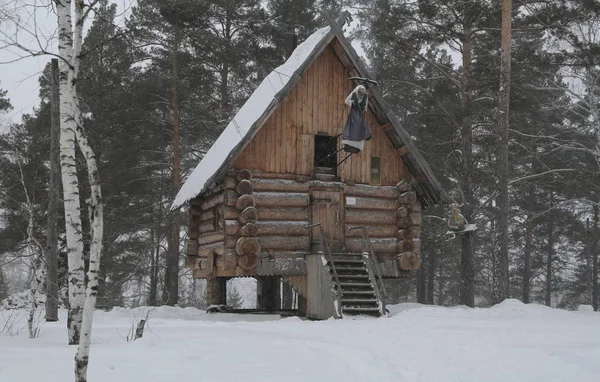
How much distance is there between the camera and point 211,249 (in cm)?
1738

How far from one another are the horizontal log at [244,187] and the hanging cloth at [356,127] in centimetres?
265

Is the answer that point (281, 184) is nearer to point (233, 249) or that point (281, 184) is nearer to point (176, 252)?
Result: point (233, 249)

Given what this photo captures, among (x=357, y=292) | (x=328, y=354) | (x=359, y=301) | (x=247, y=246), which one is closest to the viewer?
(x=328, y=354)

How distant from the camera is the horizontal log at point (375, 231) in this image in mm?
17031

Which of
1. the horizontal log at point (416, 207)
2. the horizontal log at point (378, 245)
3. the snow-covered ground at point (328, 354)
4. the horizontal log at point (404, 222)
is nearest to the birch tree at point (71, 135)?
the snow-covered ground at point (328, 354)

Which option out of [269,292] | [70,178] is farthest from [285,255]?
[70,178]

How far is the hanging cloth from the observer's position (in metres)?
15.7

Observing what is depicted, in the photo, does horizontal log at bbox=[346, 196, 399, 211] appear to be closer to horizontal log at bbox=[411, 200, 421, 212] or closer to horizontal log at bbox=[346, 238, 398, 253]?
horizontal log at bbox=[411, 200, 421, 212]

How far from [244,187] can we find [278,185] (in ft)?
3.67

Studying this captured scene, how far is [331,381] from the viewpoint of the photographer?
6199mm

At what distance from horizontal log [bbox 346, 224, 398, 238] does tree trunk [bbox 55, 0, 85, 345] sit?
9129mm

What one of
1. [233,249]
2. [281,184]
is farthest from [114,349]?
[281,184]

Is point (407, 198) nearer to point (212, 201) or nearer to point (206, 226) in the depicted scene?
point (212, 201)

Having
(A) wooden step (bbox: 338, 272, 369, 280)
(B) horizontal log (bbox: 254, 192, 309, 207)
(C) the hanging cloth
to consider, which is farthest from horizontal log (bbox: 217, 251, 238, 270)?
(C) the hanging cloth
